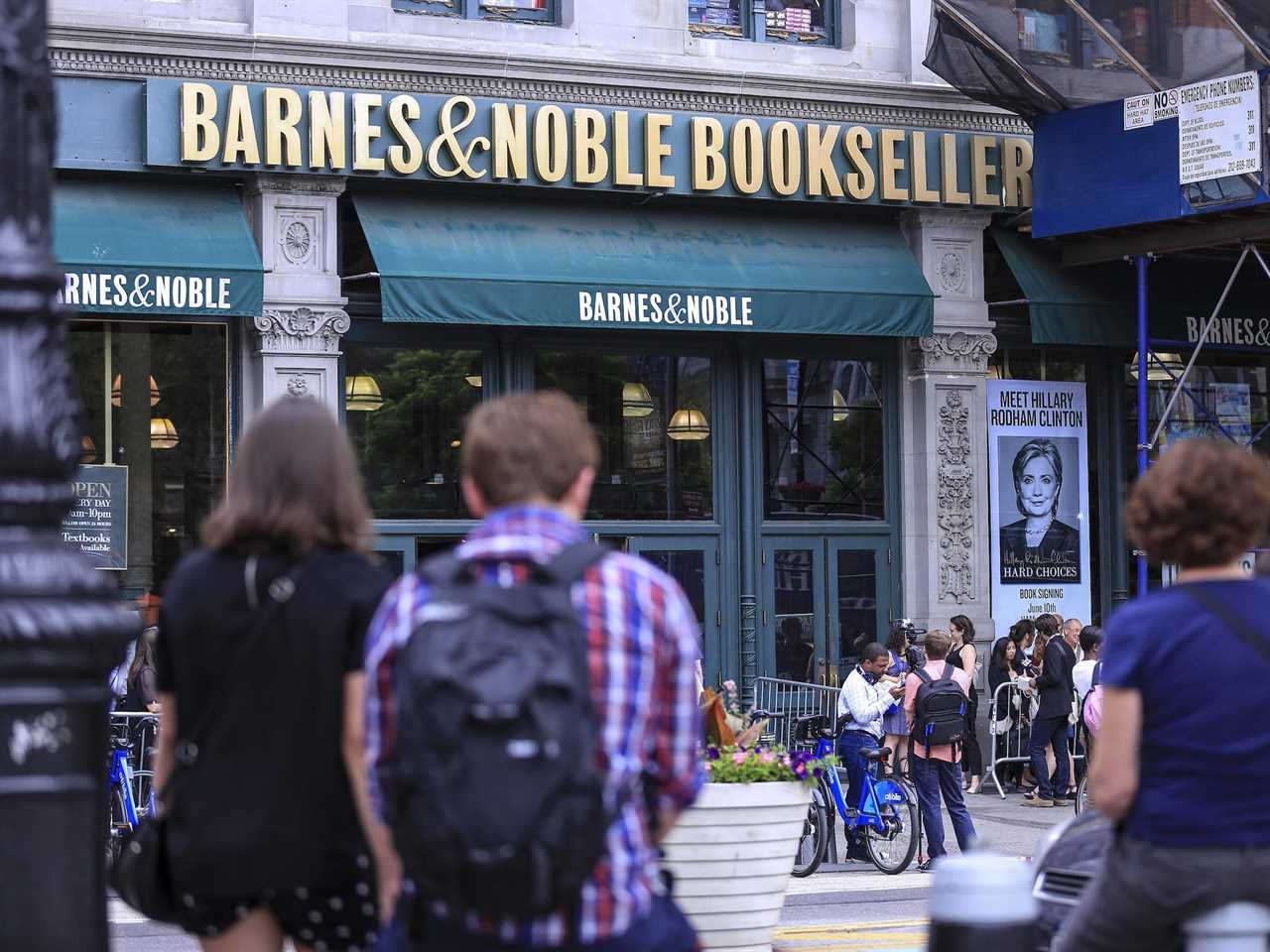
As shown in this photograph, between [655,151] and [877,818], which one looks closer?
[877,818]

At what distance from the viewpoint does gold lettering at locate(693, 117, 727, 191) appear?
18.5 m

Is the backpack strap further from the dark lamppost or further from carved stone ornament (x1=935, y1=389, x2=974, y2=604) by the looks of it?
carved stone ornament (x1=935, y1=389, x2=974, y2=604)

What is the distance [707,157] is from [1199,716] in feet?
48.6

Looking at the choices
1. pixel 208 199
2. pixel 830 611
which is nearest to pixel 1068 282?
pixel 830 611

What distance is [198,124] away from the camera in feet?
54.8

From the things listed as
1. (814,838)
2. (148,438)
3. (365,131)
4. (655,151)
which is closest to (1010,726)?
(814,838)

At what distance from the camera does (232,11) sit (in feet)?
56.5

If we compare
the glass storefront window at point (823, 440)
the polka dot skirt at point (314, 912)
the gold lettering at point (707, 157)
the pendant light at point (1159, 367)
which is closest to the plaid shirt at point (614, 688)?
the polka dot skirt at point (314, 912)

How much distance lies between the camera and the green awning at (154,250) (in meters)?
16.1

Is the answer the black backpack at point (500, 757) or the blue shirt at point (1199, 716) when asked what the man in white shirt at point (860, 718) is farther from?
the black backpack at point (500, 757)

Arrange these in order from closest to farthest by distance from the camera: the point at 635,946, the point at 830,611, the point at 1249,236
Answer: the point at 635,946 → the point at 1249,236 → the point at 830,611

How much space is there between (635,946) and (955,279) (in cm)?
1664

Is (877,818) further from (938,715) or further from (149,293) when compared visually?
(149,293)

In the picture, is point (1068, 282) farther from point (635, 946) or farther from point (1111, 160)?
point (635, 946)
